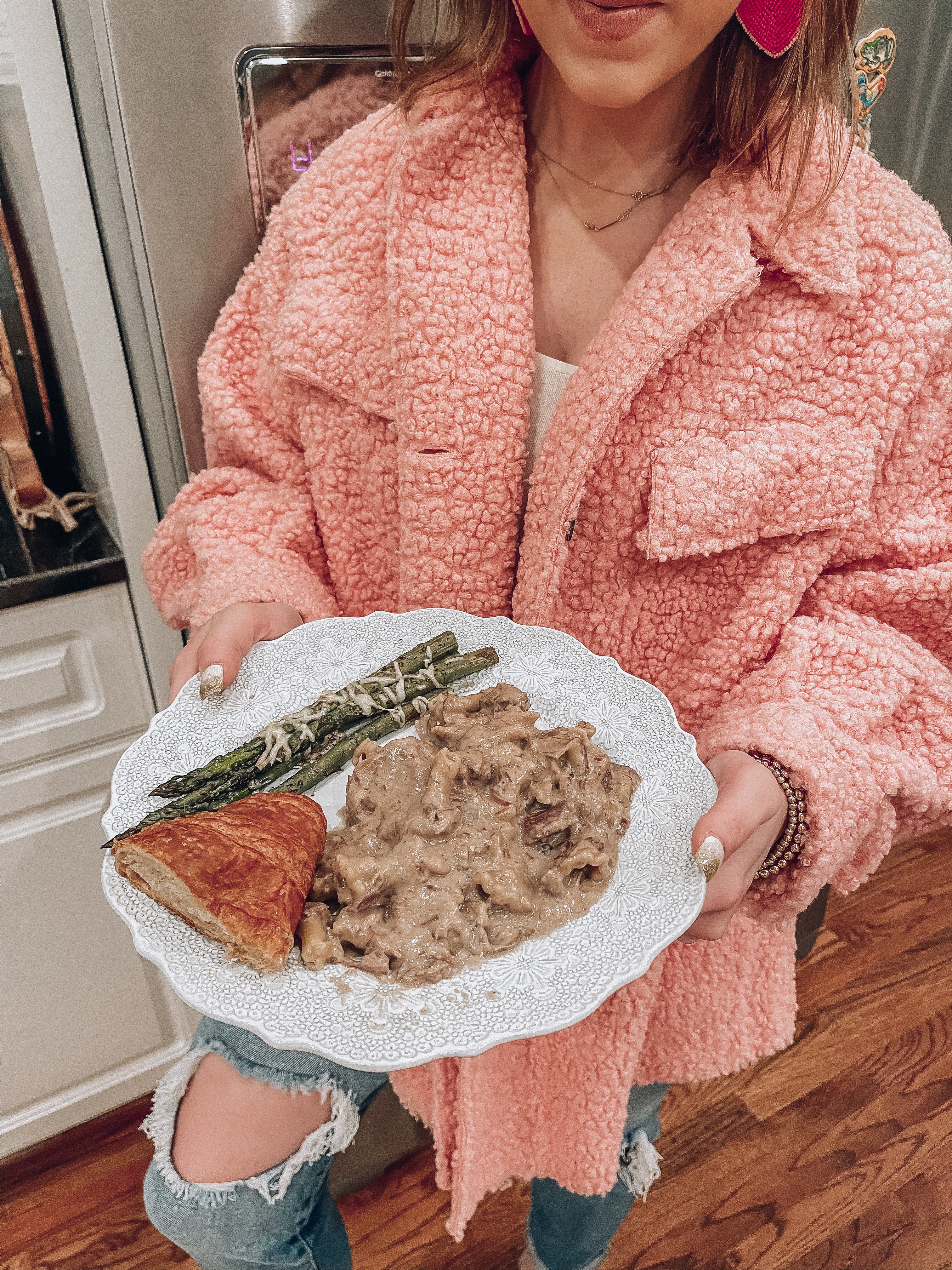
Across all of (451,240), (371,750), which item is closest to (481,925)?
(371,750)

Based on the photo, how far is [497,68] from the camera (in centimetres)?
126

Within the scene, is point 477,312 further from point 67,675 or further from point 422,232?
point 67,675

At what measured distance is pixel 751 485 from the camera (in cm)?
117

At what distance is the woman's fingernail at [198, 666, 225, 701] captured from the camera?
1.14 m

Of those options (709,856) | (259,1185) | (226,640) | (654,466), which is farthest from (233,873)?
(654,466)

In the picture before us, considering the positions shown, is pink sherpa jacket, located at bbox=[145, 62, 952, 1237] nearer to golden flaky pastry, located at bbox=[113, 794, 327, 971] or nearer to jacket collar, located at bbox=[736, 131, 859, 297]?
jacket collar, located at bbox=[736, 131, 859, 297]

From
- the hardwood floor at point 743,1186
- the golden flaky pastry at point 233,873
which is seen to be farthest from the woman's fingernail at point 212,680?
the hardwood floor at point 743,1186

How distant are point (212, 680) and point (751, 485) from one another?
0.77 metres

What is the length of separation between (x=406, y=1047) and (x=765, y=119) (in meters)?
1.18

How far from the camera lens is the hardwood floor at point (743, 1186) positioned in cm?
207

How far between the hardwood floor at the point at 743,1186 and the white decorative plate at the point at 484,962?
150cm

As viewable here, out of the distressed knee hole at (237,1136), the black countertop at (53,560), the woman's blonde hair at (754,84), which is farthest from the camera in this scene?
the black countertop at (53,560)

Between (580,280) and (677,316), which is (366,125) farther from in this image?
(677,316)

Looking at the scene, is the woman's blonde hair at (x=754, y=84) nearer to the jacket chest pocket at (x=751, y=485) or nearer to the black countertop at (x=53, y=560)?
the jacket chest pocket at (x=751, y=485)
